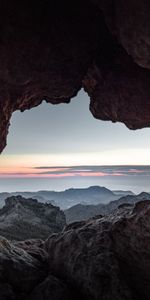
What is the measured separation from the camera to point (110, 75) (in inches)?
696

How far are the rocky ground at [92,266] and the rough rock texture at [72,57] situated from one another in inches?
209

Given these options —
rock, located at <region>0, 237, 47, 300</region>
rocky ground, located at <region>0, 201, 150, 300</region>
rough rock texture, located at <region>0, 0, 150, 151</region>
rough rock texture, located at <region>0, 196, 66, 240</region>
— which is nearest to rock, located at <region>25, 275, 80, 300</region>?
rocky ground, located at <region>0, 201, 150, 300</region>

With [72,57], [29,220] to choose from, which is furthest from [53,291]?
[29,220]

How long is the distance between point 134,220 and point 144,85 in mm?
5991

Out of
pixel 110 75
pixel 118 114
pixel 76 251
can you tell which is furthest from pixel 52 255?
pixel 110 75

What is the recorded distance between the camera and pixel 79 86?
19328 mm

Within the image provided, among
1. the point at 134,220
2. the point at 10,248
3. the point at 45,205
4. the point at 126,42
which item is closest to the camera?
the point at 126,42

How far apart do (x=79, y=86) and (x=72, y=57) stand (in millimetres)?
2525

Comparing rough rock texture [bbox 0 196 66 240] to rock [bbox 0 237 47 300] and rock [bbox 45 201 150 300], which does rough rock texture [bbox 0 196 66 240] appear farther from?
rock [bbox 45 201 150 300]

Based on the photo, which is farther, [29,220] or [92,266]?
[29,220]

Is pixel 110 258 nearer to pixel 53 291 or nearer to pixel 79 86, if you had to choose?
pixel 53 291

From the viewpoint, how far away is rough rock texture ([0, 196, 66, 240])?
1705 inches

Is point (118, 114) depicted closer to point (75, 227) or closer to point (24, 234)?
point (75, 227)

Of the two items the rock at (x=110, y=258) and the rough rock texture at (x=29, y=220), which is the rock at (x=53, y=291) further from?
the rough rock texture at (x=29, y=220)
